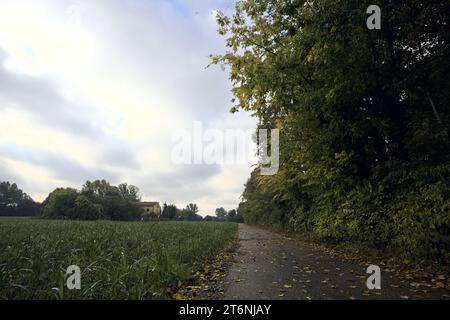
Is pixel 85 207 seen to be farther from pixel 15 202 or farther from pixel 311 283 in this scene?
pixel 15 202

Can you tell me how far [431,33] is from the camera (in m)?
8.74

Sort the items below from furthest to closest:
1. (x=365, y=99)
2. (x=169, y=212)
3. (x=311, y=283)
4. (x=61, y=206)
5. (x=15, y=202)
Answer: (x=15, y=202) → (x=169, y=212) → (x=61, y=206) → (x=365, y=99) → (x=311, y=283)

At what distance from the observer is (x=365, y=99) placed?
34.0ft

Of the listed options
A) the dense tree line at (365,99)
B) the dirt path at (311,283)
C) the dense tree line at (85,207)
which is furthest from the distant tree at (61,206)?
the dirt path at (311,283)

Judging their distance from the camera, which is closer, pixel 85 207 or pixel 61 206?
pixel 85 207

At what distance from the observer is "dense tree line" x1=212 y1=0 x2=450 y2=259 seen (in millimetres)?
7980

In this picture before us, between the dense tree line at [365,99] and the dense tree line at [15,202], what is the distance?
9021cm

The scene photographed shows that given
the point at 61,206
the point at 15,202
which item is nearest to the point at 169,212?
the point at 61,206

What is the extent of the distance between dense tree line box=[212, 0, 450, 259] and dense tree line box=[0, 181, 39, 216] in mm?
90209

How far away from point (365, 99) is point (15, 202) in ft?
415

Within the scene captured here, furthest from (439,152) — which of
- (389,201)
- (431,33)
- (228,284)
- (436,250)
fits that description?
(228,284)

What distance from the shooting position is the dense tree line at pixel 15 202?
8062 cm

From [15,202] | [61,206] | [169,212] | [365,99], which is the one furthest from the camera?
[15,202]
